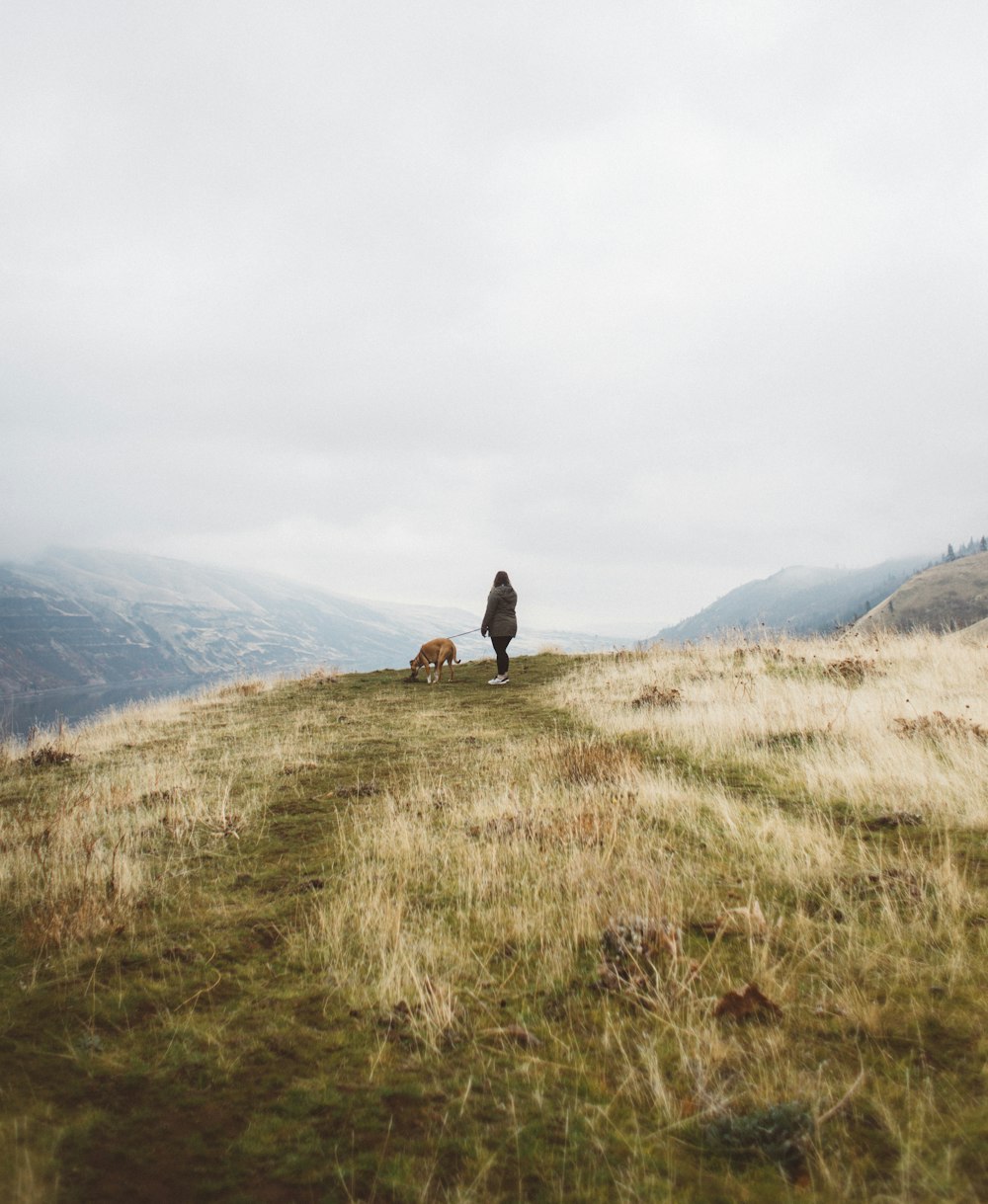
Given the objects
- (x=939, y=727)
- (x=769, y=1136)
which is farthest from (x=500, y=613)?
(x=769, y=1136)

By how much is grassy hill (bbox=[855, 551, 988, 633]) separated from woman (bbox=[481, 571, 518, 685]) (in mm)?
154057

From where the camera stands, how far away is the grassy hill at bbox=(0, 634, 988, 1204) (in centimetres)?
212

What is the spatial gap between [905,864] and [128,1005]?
192 inches

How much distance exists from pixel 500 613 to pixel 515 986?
17.1m

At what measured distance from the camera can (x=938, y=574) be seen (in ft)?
567

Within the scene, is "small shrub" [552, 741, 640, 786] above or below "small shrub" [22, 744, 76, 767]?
above

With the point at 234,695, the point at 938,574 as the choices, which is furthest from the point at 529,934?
the point at 938,574

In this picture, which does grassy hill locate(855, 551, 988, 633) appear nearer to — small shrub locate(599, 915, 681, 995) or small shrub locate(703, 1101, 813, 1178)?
small shrub locate(599, 915, 681, 995)

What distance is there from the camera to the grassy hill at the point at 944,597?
152 m

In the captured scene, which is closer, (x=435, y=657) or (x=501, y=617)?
(x=501, y=617)

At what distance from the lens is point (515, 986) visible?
128 inches

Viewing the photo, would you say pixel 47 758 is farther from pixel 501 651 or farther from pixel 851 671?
pixel 851 671

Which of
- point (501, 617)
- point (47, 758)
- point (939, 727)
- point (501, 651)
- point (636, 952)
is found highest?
point (501, 617)

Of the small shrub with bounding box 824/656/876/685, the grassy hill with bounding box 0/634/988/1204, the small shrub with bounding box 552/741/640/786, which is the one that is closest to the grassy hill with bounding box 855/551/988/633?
the small shrub with bounding box 824/656/876/685
